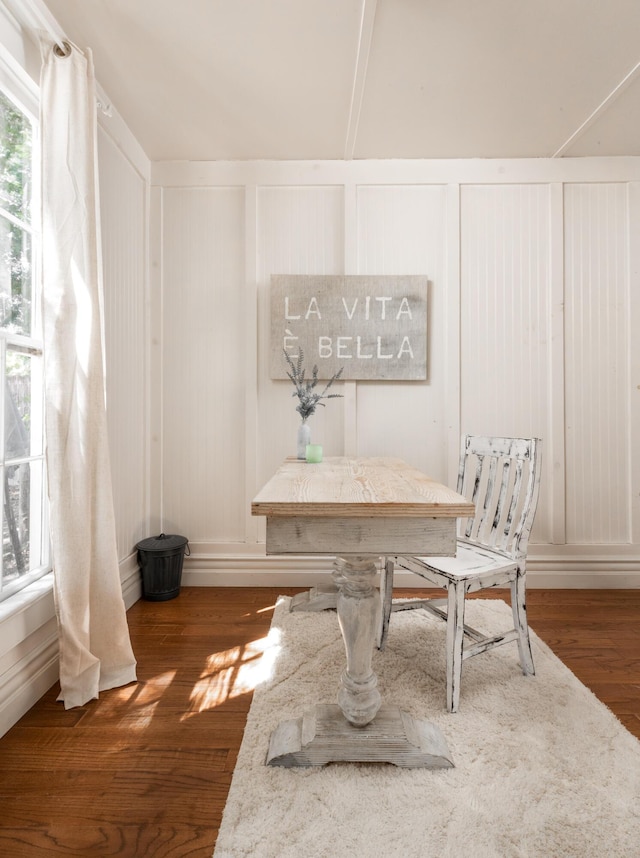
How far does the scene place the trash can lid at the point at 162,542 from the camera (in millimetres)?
2734

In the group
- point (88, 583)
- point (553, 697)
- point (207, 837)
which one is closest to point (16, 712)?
point (88, 583)

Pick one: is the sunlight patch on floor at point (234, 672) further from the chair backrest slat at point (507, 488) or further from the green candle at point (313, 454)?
the chair backrest slat at point (507, 488)

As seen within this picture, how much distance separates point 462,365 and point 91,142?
224 cm

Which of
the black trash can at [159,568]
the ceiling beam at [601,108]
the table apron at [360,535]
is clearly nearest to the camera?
the table apron at [360,535]

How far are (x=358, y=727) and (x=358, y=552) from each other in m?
0.60

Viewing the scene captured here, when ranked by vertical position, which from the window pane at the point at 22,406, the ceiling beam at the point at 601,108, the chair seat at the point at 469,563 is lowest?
the chair seat at the point at 469,563

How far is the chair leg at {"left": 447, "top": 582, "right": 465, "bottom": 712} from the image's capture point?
167cm

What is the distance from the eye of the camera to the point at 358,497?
1.34m

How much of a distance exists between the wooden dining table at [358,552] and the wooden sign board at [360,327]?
53.9 inches

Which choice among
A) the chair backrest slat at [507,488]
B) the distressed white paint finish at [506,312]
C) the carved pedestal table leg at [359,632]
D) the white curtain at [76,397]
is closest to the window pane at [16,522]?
the white curtain at [76,397]

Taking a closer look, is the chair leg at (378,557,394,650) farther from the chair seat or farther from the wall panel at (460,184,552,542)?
the wall panel at (460,184,552,542)

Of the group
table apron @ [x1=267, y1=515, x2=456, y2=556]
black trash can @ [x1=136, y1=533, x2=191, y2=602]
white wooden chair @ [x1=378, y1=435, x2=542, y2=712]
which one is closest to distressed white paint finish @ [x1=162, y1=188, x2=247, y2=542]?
black trash can @ [x1=136, y1=533, x2=191, y2=602]

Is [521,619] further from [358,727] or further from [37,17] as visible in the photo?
[37,17]

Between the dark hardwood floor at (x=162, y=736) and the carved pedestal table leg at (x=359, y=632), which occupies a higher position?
the carved pedestal table leg at (x=359, y=632)
